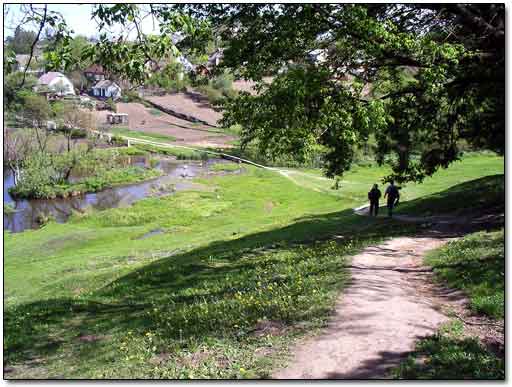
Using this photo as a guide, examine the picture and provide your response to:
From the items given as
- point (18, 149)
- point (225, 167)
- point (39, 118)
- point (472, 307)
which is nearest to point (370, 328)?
point (472, 307)

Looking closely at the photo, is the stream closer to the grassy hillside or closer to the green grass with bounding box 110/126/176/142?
the green grass with bounding box 110/126/176/142

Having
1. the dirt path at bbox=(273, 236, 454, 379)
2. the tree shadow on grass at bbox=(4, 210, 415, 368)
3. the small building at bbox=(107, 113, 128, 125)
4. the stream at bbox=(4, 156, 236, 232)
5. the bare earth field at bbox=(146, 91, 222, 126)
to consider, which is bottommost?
the stream at bbox=(4, 156, 236, 232)

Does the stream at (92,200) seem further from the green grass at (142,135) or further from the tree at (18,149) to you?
the green grass at (142,135)

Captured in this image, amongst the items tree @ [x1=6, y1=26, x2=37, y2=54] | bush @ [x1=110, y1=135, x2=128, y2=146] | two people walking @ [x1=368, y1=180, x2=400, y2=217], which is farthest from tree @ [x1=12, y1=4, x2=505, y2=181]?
bush @ [x1=110, y1=135, x2=128, y2=146]

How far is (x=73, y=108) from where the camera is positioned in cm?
5528

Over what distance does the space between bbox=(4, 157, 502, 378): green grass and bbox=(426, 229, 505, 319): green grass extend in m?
2.22

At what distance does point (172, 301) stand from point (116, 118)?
50609 mm

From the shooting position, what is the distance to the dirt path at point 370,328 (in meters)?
6.75

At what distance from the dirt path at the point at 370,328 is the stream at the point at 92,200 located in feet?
117

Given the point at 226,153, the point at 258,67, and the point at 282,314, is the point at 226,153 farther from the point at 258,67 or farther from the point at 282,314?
the point at 282,314

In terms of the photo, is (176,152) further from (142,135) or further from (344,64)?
(344,64)

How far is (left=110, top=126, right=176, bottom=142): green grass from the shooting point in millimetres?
57562

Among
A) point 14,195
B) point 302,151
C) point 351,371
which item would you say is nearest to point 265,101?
point 302,151

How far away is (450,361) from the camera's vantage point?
6.76m
